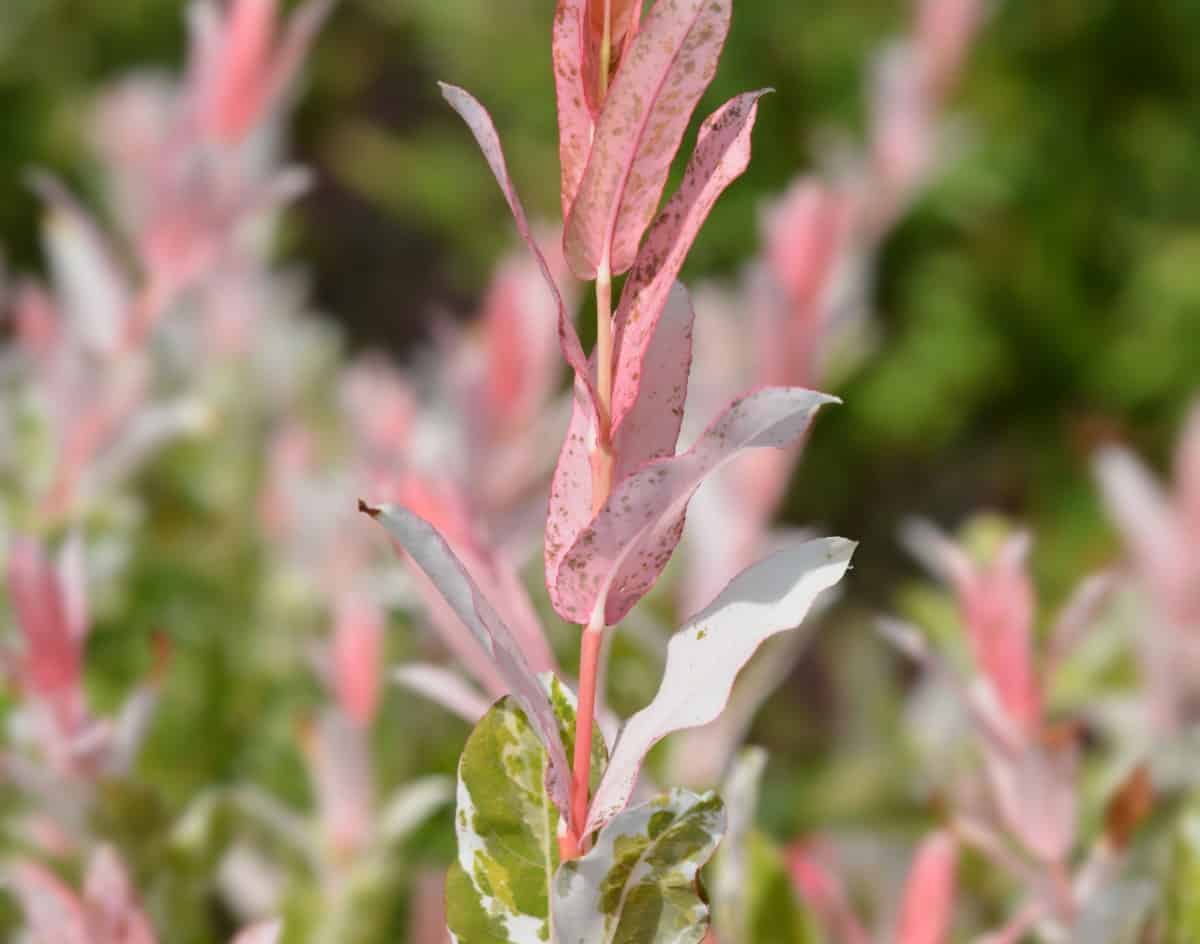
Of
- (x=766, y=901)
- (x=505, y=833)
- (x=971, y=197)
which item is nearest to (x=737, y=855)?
(x=766, y=901)

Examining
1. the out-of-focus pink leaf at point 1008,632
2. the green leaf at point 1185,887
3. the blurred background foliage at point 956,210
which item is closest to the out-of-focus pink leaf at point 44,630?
the out-of-focus pink leaf at point 1008,632

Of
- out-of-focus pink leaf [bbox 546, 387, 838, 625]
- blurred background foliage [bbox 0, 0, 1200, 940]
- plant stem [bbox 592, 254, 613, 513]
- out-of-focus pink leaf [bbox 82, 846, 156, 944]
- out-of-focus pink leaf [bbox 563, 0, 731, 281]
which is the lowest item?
blurred background foliage [bbox 0, 0, 1200, 940]

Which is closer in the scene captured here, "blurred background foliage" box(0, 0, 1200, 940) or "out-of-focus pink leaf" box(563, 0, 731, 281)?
"out-of-focus pink leaf" box(563, 0, 731, 281)

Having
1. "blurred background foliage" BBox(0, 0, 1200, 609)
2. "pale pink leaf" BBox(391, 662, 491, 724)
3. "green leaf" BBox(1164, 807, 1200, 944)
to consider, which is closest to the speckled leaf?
"pale pink leaf" BBox(391, 662, 491, 724)

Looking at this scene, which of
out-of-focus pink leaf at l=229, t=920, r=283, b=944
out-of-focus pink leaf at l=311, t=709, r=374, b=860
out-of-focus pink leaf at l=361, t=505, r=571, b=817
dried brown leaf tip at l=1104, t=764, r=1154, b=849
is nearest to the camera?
out-of-focus pink leaf at l=361, t=505, r=571, b=817

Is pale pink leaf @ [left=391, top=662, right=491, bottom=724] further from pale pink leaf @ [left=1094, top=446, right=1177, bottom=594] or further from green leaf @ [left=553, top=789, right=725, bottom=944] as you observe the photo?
pale pink leaf @ [left=1094, top=446, right=1177, bottom=594]

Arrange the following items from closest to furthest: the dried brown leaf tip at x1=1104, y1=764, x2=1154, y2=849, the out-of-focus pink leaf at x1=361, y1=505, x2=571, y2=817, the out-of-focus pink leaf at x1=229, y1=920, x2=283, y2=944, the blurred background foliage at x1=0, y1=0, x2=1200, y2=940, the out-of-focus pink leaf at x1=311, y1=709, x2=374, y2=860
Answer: the out-of-focus pink leaf at x1=361, y1=505, x2=571, y2=817 < the out-of-focus pink leaf at x1=229, y1=920, x2=283, y2=944 < the dried brown leaf tip at x1=1104, y1=764, x2=1154, y2=849 < the out-of-focus pink leaf at x1=311, y1=709, x2=374, y2=860 < the blurred background foliage at x1=0, y1=0, x2=1200, y2=940

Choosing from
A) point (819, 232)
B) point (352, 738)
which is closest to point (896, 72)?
point (819, 232)
